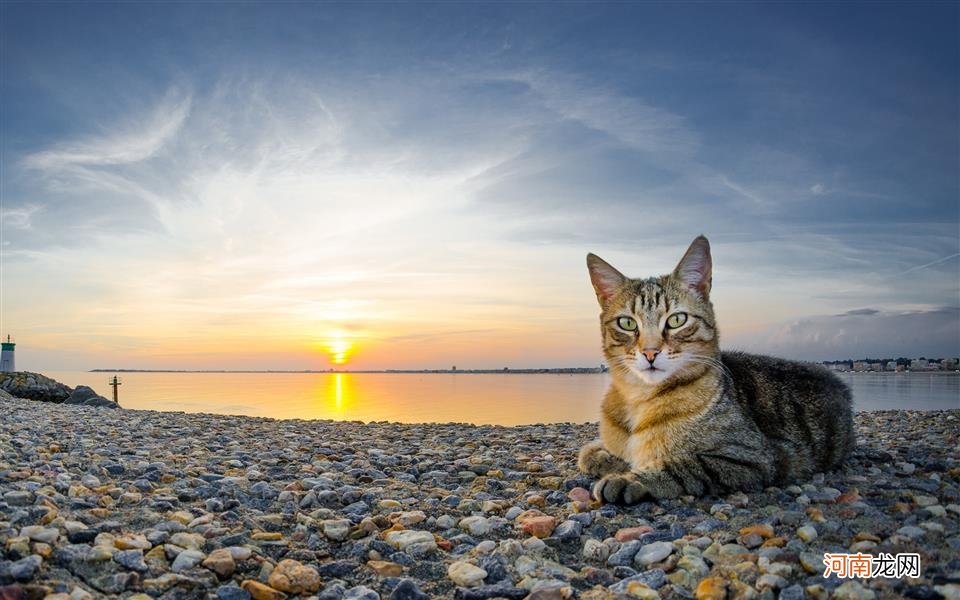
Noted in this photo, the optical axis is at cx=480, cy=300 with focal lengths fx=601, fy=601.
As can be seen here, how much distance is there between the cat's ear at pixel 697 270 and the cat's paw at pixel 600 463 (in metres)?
1.77

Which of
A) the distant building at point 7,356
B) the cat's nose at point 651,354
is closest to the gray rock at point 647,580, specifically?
the cat's nose at point 651,354

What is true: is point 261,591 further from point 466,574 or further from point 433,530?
point 433,530

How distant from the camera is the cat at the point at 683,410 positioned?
5004 mm

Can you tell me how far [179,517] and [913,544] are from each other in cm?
494

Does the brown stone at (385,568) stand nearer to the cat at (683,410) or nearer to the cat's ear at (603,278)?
the cat at (683,410)

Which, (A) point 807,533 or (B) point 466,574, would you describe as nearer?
(B) point 466,574

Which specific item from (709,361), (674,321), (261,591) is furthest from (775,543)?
(261,591)

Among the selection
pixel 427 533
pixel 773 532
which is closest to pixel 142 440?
pixel 427 533

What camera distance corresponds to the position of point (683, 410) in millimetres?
5195

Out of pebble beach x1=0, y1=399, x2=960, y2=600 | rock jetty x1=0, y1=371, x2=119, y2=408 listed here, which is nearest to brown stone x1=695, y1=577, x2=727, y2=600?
pebble beach x1=0, y1=399, x2=960, y2=600

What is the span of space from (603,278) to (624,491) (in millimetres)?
1980

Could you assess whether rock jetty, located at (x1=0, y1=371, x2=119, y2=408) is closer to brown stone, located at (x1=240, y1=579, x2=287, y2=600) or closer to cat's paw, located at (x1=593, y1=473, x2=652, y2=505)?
brown stone, located at (x1=240, y1=579, x2=287, y2=600)

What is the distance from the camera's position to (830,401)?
6.21 metres

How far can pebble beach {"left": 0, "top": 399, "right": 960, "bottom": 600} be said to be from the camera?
3.35 meters
